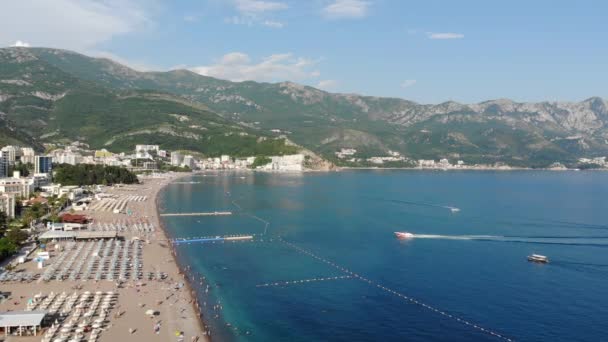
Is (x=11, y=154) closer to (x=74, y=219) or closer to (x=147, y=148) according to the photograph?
(x=74, y=219)

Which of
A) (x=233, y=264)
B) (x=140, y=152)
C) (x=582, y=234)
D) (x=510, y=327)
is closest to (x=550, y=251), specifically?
(x=582, y=234)

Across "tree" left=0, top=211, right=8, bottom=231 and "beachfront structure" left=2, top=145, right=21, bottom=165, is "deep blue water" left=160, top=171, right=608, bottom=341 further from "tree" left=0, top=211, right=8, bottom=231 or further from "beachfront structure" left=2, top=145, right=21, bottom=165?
"beachfront structure" left=2, top=145, right=21, bottom=165

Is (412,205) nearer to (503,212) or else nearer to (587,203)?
(503,212)

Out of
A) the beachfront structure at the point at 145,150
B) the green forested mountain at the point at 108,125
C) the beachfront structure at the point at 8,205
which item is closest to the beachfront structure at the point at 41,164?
the beachfront structure at the point at 8,205

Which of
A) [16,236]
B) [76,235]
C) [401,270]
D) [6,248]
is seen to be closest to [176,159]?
[76,235]

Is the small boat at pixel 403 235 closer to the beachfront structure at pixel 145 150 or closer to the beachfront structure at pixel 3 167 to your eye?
the beachfront structure at pixel 3 167

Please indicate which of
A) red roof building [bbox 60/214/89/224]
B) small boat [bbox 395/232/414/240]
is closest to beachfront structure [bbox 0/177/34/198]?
red roof building [bbox 60/214/89/224]
